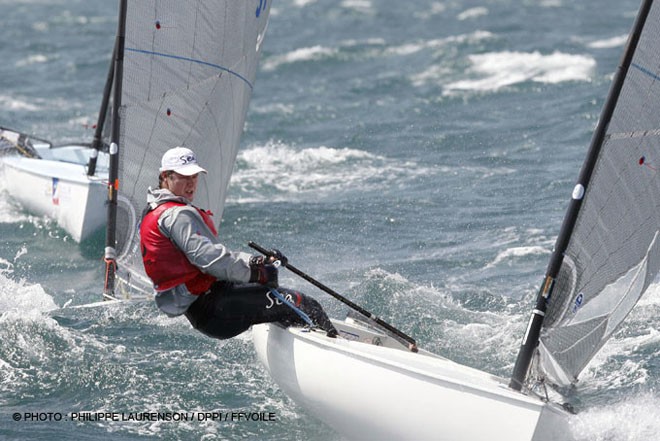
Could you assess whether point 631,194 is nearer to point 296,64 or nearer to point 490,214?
point 490,214

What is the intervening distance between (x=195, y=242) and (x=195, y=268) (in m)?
0.21

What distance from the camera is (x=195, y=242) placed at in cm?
538

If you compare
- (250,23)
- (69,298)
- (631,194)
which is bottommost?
(69,298)

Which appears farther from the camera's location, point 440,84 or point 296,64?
point 296,64

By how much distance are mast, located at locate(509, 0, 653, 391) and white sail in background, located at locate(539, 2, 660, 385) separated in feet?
0.07

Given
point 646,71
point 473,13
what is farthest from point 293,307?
point 473,13

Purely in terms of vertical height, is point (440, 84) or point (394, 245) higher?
point (440, 84)

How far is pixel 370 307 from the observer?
791cm

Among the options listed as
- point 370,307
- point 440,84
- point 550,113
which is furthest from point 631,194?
point 440,84

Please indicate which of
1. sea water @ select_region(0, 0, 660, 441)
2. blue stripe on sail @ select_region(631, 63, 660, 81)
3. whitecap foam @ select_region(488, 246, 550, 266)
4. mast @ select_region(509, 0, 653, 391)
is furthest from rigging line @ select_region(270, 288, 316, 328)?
whitecap foam @ select_region(488, 246, 550, 266)

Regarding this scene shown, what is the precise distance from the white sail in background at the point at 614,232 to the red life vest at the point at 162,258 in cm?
180

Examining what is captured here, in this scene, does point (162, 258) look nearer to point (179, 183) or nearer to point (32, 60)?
point (179, 183)

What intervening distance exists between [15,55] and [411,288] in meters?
14.4

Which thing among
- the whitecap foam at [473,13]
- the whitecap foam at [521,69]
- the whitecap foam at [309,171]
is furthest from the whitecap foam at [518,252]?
the whitecap foam at [473,13]
